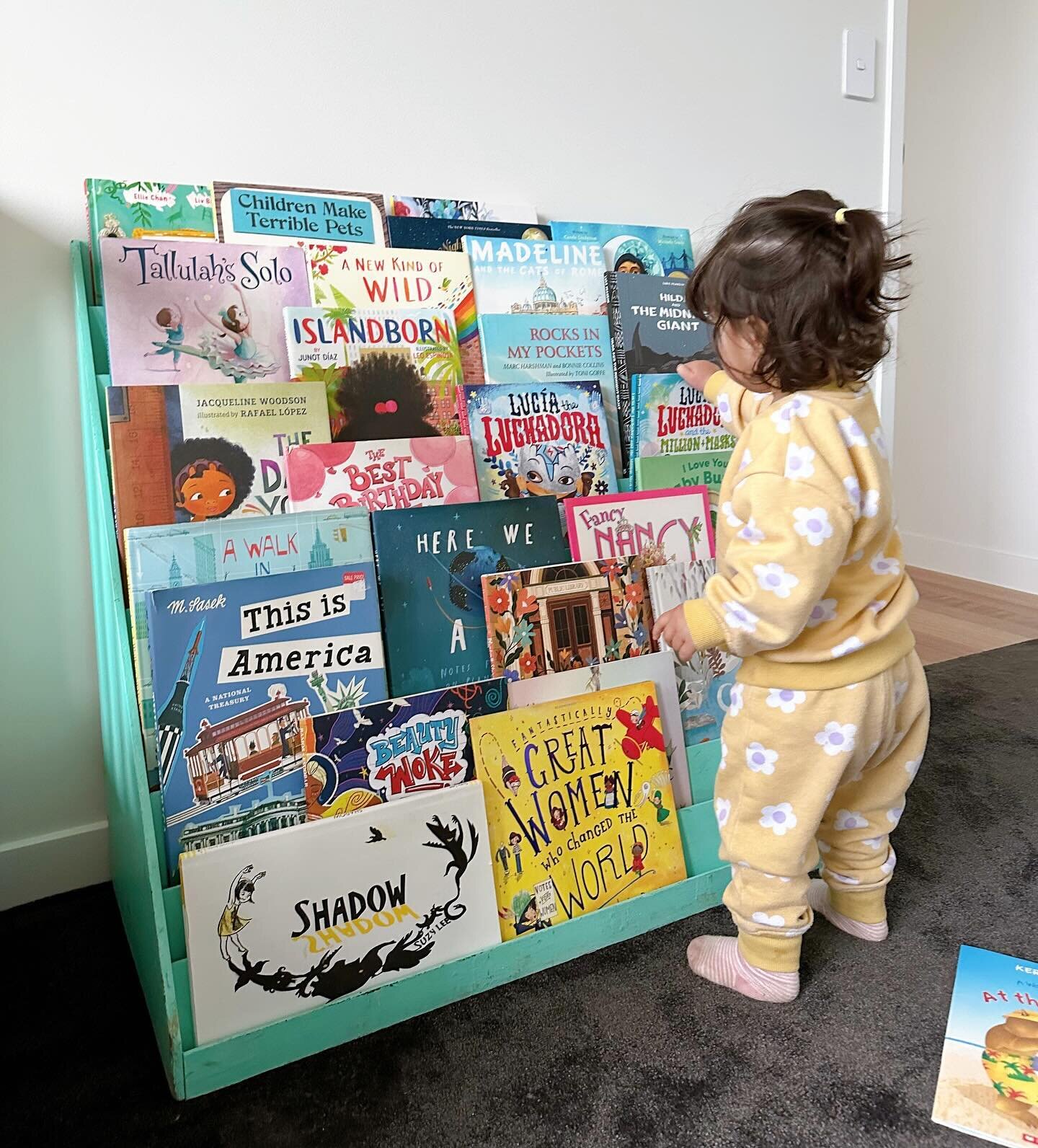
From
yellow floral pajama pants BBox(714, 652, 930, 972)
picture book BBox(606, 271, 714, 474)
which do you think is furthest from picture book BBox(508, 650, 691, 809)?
picture book BBox(606, 271, 714, 474)

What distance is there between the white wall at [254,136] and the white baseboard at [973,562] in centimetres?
190

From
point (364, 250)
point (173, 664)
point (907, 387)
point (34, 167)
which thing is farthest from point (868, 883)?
point (907, 387)

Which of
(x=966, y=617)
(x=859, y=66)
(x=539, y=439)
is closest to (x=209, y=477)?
(x=539, y=439)

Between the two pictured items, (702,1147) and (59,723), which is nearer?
(702,1147)

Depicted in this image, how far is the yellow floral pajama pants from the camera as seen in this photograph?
959 mm

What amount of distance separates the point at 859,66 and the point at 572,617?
1.30m

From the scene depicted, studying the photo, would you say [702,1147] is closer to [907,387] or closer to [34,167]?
[34,167]

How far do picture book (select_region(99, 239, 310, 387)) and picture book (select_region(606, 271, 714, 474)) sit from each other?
1.61ft

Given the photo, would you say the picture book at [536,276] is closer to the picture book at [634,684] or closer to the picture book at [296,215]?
the picture book at [296,215]

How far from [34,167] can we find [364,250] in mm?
415

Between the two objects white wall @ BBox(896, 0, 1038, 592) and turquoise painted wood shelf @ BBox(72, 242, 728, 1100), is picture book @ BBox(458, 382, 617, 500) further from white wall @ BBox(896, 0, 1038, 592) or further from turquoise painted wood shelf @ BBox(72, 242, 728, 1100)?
white wall @ BBox(896, 0, 1038, 592)

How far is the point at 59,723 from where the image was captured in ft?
4.05

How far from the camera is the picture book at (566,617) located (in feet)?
3.65

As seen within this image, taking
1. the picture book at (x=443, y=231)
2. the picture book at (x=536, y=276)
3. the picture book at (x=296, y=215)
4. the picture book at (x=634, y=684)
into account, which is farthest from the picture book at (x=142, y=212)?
the picture book at (x=634, y=684)
